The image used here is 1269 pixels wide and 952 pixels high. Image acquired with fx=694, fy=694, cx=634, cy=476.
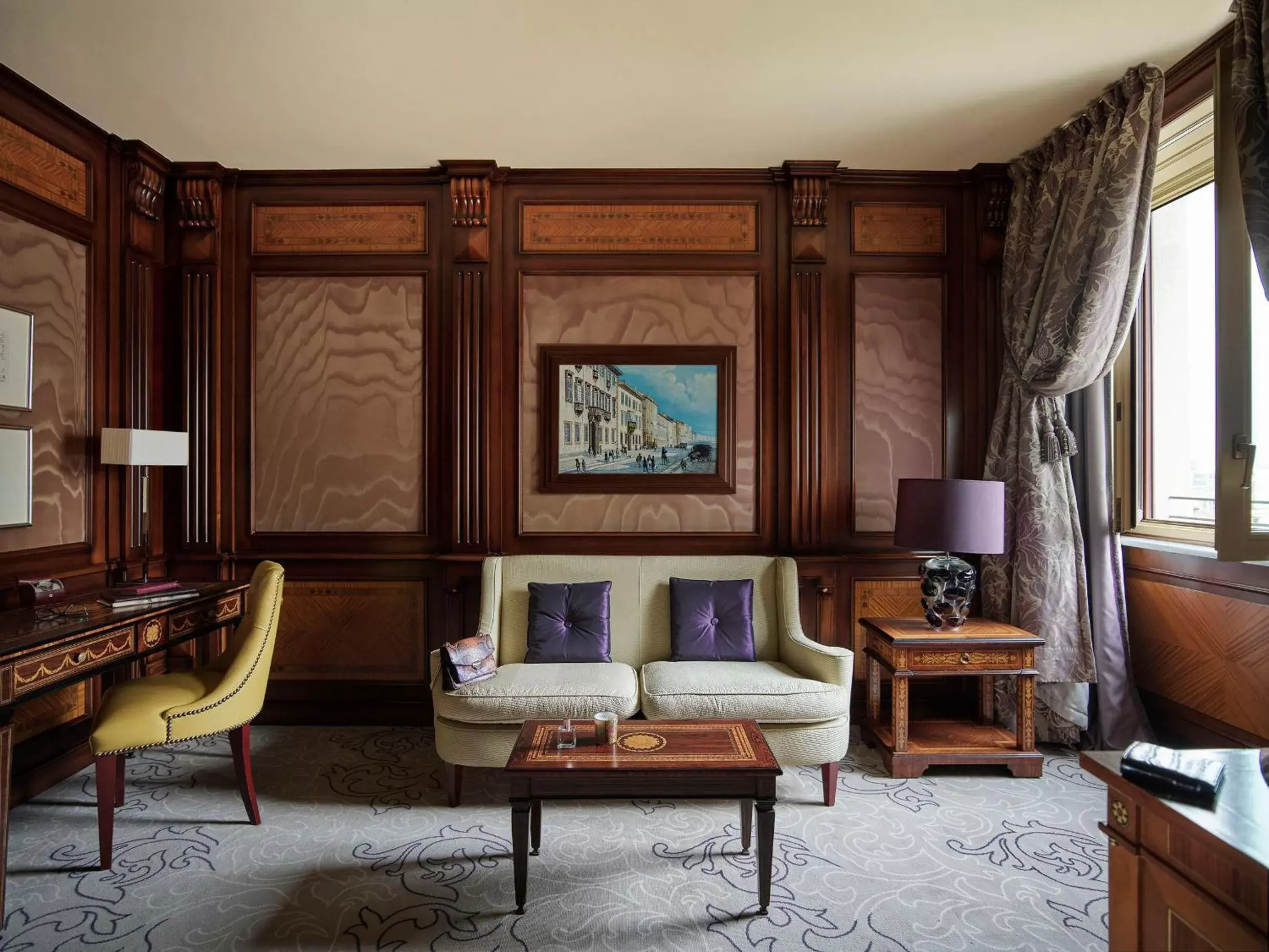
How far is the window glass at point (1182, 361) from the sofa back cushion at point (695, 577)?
1997 millimetres

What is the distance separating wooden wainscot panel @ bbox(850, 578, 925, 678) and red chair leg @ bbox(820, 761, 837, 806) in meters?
1.10

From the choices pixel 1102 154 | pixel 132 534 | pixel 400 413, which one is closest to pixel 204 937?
pixel 132 534

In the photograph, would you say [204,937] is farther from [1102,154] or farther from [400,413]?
[1102,154]

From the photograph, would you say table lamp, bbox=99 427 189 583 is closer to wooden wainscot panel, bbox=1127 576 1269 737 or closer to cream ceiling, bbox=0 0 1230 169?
cream ceiling, bbox=0 0 1230 169

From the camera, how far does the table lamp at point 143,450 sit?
130 inches

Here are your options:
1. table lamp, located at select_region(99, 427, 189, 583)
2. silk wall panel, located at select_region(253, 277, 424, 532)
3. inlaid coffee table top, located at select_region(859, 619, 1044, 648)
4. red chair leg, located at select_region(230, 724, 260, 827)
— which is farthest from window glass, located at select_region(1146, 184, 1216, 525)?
table lamp, located at select_region(99, 427, 189, 583)

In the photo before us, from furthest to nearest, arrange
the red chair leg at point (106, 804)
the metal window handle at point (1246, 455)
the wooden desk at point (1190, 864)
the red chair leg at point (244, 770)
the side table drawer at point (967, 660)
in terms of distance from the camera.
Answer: the side table drawer at point (967, 660) < the red chair leg at point (244, 770) < the red chair leg at point (106, 804) < the metal window handle at point (1246, 455) < the wooden desk at point (1190, 864)

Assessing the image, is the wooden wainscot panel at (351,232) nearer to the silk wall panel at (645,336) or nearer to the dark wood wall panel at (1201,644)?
the silk wall panel at (645,336)

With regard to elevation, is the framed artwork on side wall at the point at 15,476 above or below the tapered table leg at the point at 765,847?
above

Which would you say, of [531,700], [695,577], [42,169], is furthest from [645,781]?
[42,169]

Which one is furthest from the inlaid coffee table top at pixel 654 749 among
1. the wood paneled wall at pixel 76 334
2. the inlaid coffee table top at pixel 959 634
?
the wood paneled wall at pixel 76 334

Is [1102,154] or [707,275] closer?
[1102,154]

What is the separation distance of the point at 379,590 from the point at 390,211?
2203 millimetres

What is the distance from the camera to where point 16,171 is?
3078 mm
